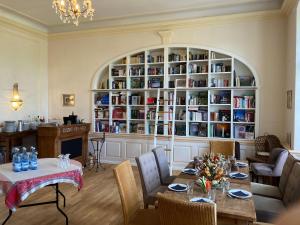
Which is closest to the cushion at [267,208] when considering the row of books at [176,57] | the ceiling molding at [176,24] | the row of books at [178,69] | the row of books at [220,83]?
the row of books at [220,83]

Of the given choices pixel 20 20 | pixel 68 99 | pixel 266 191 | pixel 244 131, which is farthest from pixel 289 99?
pixel 20 20

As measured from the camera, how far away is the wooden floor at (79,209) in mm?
3408

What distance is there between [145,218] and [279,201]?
1.56 meters

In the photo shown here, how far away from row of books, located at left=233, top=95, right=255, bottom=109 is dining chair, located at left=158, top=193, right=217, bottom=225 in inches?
169

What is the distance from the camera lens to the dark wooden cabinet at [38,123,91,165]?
5.36 meters

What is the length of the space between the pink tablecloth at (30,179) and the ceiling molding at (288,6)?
449 centimetres

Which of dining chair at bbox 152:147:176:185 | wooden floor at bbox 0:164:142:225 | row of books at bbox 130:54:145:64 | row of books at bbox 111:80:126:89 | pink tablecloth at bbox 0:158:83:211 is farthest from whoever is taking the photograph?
row of books at bbox 111:80:126:89

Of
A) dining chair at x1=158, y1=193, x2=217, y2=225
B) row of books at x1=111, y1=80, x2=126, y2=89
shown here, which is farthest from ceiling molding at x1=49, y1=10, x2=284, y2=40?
dining chair at x1=158, y1=193, x2=217, y2=225

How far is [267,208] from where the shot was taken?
2.67 m

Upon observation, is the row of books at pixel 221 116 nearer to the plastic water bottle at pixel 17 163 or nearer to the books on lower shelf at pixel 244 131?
the books on lower shelf at pixel 244 131

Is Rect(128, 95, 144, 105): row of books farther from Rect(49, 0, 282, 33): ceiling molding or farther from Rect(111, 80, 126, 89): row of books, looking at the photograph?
Rect(49, 0, 282, 33): ceiling molding

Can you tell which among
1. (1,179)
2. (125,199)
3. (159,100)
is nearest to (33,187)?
(1,179)

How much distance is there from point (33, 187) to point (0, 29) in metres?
4.47

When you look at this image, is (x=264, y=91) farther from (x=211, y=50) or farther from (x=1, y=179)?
(x=1, y=179)
